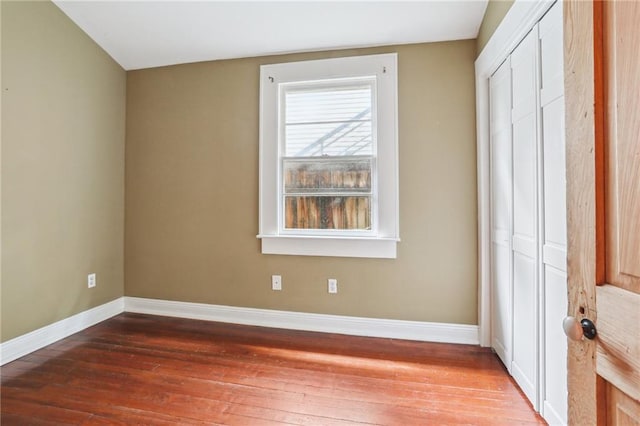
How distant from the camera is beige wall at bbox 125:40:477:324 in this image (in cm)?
247

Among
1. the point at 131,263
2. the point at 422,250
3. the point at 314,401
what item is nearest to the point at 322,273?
the point at 422,250

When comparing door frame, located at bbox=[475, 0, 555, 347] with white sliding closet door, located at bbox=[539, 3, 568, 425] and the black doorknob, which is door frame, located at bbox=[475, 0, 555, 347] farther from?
the black doorknob

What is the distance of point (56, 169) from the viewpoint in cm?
250

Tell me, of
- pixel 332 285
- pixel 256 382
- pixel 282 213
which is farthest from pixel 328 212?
pixel 256 382

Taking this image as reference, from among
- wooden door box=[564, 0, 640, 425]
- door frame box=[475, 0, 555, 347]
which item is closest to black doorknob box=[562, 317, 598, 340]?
wooden door box=[564, 0, 640, 425]

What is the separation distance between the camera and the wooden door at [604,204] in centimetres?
58

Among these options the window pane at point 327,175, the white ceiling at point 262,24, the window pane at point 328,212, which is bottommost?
the window pane at point 328,212

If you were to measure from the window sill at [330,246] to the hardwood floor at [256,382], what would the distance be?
27.3 inches

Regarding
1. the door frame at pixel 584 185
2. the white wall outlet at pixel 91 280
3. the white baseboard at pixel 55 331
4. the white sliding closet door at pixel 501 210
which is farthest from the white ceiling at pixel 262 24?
the white baseboard at pixel 55 331

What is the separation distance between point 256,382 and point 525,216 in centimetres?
191

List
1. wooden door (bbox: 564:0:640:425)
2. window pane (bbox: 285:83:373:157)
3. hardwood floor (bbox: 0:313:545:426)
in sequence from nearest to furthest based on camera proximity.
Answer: wooden door (bbox: 564:0:640:425) < hardwood floor (bbox: 0:313:545:426) < window pane (bbox: 285:83:373:157)

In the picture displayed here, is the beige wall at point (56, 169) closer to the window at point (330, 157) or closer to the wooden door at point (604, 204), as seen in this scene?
the window at point (330, 157)

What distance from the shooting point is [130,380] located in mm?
1953

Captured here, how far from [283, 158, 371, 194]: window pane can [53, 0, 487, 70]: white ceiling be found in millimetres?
982
